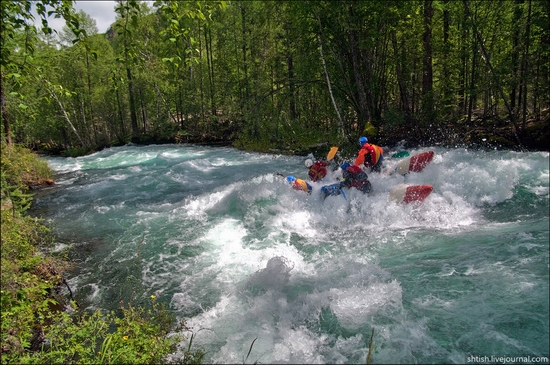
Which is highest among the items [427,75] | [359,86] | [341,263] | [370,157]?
[427,75]

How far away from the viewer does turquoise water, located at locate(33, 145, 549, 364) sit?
3482mm

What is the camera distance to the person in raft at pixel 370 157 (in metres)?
8.08

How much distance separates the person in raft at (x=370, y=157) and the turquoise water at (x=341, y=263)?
287 millimetres

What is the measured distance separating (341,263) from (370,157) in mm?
3849

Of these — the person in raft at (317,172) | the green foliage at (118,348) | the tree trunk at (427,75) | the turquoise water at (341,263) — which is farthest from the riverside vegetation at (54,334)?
the tree trunk at (427,75)

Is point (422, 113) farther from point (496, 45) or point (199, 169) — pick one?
point (199, 169)

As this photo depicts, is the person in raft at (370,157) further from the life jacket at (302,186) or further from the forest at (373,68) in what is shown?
the forest at (373,68)

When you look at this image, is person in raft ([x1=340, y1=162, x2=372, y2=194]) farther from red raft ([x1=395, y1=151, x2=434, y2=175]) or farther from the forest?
the forest

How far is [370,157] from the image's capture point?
324 inches

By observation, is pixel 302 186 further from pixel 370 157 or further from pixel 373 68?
pixel 373 68

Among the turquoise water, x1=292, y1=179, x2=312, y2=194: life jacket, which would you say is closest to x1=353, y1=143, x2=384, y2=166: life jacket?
the turquoise water

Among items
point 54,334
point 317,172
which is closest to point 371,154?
point 317,172

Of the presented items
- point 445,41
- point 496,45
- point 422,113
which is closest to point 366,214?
point 422,113

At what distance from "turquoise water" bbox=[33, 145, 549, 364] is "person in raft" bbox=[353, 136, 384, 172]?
29cm
